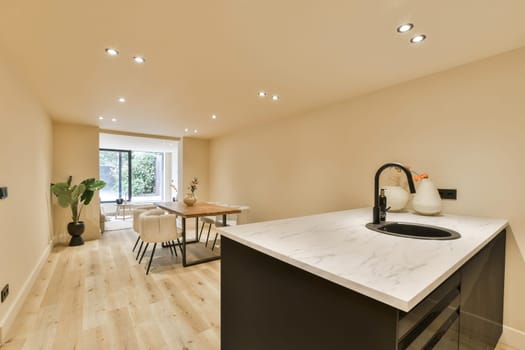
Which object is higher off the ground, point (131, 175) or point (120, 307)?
point (131, 175)

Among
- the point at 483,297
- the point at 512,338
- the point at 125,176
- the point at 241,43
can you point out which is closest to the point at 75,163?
the point at 125,176

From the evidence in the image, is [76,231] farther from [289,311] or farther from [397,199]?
[397,199]

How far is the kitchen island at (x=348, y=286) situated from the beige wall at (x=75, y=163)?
482cm

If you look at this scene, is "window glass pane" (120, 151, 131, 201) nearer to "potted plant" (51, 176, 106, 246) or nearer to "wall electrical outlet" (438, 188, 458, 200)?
"potted plant" (51, 176, 106, 246)

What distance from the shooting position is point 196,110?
3.89 meters

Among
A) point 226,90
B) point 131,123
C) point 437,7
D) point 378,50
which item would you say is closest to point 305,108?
point 226,90

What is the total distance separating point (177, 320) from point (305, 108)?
317 centimetres

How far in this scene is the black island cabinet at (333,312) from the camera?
0.80 metres

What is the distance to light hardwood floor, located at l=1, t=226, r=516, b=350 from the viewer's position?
6.19 ft

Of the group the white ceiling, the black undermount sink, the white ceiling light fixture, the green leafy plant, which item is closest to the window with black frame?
the green leafy plant

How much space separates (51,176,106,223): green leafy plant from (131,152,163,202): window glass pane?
14.7 feet

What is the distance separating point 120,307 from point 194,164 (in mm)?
4509

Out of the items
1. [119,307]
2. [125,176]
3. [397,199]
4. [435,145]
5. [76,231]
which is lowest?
[119,307]

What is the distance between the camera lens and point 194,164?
654 cm
